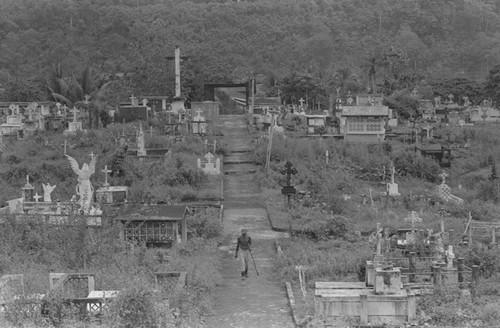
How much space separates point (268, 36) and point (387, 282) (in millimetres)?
70435

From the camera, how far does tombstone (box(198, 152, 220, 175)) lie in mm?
30480

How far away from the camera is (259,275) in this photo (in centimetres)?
1656

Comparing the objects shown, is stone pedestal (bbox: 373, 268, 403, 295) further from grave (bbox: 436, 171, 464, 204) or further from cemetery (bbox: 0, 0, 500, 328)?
grave (bbox: 436, 171, 464, 204)

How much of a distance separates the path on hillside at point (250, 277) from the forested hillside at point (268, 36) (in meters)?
35.6

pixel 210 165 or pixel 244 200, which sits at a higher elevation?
pixel 210 165

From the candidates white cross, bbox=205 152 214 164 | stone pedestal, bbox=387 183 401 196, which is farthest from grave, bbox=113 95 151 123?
stone pedestal, bbox=387 183 401 196

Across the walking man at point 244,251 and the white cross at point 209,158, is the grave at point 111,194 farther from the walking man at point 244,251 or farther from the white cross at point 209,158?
the walking man at point 244,251

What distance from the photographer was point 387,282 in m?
13.6

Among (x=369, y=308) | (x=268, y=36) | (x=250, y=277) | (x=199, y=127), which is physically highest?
(x=268, y=36)

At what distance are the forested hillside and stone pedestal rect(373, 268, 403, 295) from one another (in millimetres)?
48773

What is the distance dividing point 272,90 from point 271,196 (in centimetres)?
3425

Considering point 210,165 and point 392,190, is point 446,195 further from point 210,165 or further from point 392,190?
point 210,165

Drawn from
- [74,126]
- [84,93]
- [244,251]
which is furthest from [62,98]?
[244,251]

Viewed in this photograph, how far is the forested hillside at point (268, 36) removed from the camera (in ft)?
235
